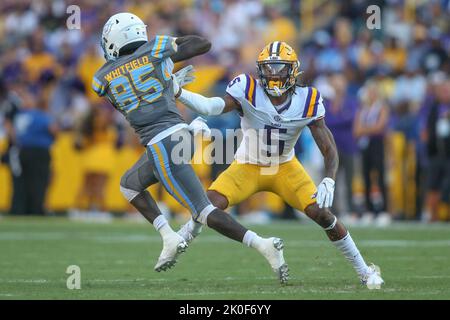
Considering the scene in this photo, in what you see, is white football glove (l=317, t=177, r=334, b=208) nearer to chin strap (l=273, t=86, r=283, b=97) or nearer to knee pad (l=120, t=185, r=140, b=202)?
chin strap (l=273, t=86, r=283, b=97)

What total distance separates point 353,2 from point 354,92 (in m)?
2.98

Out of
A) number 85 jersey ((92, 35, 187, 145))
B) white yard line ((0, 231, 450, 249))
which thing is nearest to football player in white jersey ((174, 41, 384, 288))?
number 85 jersey ((92, 35, 187, 145))

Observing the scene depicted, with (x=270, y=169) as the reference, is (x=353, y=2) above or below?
above

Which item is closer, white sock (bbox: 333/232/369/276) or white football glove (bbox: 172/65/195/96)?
white sock (bbox: 333/232/369/276)

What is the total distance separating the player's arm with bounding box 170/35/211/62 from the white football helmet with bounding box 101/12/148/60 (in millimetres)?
287

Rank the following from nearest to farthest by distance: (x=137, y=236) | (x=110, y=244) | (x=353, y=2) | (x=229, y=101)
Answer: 1. (x=229, y=101)
2. (x=110, y=244)
3. (x=137, y=236)
4. (x=353, y=2)

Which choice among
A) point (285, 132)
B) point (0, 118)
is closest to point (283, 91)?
point (285, 132)

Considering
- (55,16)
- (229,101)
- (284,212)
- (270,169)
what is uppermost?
(55,16)

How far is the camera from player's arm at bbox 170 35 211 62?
25.0 feet

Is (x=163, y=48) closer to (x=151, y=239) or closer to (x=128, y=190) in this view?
(x=128, y=190)

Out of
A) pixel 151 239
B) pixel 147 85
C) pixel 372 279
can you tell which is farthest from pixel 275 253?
pixel 151 239

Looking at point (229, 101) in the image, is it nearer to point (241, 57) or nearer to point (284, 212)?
point (284, 212)

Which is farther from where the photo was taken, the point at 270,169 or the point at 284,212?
the point at 284,212

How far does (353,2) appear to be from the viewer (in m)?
18.2
